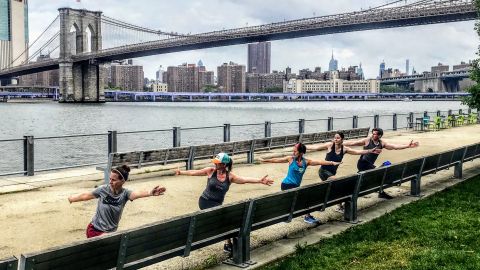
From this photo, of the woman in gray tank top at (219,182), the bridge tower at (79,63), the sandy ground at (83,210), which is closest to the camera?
the woman in gray tank top at (219,182)

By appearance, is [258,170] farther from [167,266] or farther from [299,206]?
[167,266]

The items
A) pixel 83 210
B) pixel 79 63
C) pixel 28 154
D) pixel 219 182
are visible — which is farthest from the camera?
pixel 79 63

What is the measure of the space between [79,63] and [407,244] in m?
105

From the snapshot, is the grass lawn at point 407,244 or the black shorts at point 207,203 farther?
the black shorts at point 207,203

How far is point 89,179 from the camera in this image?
12398 mm

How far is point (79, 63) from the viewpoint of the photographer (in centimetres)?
10631

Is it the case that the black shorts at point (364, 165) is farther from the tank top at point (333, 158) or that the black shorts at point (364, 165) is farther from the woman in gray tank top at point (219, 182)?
the woman in gray tank top at point (219, 182)

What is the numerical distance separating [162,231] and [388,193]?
20.3 feet

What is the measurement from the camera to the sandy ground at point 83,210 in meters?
7.17

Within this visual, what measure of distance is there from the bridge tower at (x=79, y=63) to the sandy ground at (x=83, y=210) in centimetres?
9272

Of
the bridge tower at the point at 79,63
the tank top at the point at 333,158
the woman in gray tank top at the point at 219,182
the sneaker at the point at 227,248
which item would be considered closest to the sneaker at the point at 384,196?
the tank top at the point at 333,158

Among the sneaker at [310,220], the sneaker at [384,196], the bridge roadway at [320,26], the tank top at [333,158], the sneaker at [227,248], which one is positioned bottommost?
the sneaker at [227,248]

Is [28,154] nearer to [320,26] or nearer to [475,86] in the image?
[475,86]

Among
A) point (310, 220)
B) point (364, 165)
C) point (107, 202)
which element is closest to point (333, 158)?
point (364, 165)
